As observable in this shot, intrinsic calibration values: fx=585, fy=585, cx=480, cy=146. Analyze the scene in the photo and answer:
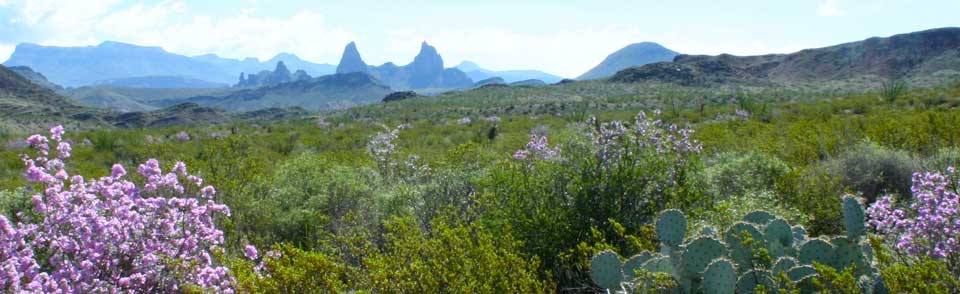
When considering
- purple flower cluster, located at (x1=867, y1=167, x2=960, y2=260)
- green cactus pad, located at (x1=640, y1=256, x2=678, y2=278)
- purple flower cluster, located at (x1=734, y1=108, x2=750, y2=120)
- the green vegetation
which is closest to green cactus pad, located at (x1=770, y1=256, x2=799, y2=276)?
the green vegetation

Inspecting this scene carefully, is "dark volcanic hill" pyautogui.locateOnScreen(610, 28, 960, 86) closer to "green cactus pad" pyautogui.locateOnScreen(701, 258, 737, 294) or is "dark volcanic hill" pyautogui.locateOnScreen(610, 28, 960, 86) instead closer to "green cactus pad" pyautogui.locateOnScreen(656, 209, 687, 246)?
"green cactus pad" pyautogui.locateOnScreen(656, 209, 687, 246)

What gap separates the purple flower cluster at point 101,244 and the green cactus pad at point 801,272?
12.9 feet

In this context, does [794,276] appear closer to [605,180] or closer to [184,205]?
[605,180]

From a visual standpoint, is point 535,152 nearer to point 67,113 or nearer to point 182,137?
point 182,137

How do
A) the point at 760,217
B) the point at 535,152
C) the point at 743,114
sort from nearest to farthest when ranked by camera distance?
the point at 760,217 → the point at 535,152 → the point at 743,114

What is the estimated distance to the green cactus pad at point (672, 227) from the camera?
167 inches

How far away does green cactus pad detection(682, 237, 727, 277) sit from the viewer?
386cm

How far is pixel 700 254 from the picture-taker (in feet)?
12.7

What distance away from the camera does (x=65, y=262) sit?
4172 mm

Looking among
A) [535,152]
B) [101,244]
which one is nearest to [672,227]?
[535,152]

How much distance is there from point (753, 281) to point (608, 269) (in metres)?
0.94

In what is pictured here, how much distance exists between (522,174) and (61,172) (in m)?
4.38

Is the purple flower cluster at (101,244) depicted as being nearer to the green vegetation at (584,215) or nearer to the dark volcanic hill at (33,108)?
the green vegetation at (584,215)

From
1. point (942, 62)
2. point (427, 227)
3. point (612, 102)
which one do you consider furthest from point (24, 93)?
point (942, 62)
